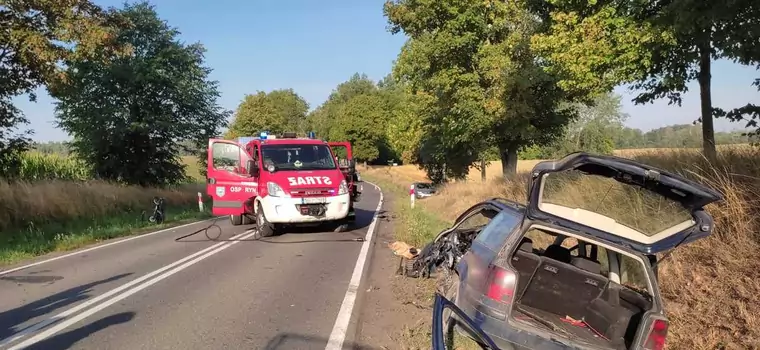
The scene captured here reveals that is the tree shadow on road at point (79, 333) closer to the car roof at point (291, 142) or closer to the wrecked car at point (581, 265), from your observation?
the wrecked car at point (581, 265)

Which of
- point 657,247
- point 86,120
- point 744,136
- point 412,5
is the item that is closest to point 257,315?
point 657,247

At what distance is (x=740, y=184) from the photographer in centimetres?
627

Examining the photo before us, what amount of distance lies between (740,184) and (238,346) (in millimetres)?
5520

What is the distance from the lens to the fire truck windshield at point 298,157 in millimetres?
14039

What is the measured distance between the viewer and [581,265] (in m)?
4.83

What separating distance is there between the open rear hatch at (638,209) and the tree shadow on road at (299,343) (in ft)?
7.11

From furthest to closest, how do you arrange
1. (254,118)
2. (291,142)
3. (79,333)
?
(254,118)
(291,142)
(79,333)

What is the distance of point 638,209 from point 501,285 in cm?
129

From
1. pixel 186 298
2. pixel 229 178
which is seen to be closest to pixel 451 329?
pixel 186 298

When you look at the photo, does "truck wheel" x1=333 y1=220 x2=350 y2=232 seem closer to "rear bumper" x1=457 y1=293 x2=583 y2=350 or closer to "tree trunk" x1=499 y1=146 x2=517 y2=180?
"rear bumper" x1=457 y1=293 x2=583 y2=350

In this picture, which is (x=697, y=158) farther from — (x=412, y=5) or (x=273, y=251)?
(x=412, y=5)

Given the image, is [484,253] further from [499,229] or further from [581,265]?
[581,265]

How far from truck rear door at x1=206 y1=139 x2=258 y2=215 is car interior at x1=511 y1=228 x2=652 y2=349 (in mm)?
10248

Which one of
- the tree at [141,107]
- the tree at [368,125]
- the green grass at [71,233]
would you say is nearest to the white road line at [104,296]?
the green grass at [71,233]
